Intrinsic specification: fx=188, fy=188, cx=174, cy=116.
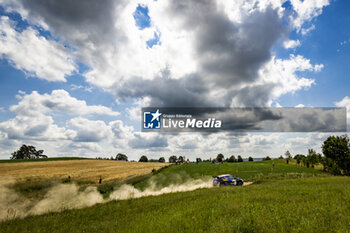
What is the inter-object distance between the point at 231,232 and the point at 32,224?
438 inches

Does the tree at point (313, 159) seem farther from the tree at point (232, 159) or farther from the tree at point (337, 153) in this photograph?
the tree at point (232, 159)

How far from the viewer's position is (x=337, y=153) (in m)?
56.7

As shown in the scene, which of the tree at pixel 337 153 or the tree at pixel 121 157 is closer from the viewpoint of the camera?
the tree at pixel 337 153

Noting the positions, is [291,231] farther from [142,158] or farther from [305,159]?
[142,158]

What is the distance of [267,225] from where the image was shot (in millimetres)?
7566

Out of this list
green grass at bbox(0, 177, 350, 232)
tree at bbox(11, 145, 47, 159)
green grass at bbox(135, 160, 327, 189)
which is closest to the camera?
green grass at bbox(0, 177, 350, 232)

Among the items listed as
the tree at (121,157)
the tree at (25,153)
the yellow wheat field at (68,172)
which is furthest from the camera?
the tree at (121,157)

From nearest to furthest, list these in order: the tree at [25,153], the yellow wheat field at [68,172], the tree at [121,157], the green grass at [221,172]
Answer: the green grass at [221,172]
the yellow wheat field at [68,172]
the tree at [25,153]
the tree at [121,157]

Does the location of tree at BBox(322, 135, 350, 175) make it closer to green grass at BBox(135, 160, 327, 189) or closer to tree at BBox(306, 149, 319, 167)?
green grass at BBox(135, 160, 327, 189)

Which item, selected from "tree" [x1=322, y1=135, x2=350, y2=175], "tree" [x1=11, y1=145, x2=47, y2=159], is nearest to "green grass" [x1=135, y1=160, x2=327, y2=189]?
"tree" [x1=322, y1=135, x2=350, y2=175]

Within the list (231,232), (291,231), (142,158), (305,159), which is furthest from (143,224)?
(142,158)

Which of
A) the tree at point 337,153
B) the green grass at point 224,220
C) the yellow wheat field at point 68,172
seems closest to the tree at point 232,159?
the tree at point 337,153

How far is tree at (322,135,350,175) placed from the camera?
54188 millimetres

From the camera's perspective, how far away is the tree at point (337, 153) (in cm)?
5419
